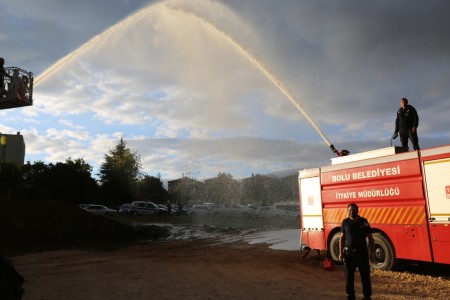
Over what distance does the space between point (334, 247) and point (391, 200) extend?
7.46 feet

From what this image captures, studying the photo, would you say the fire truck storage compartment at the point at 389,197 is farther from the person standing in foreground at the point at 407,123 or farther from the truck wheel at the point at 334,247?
the person standing in foreground at the point at 407,123

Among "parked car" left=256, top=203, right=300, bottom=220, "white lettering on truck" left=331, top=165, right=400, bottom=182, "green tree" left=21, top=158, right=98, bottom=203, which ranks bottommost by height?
"parked car" left=256, top=203, right=300, bottom=220

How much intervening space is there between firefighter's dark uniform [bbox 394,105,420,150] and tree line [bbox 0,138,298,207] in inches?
1138

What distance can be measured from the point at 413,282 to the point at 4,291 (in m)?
7.70

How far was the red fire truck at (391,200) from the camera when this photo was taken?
7891 mm

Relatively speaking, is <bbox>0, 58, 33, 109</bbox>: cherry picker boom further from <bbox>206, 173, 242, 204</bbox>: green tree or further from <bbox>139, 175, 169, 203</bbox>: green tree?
<bbox>139, 175, 169, 203</bbox>: green tree

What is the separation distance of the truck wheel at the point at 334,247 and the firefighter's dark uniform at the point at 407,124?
298cm

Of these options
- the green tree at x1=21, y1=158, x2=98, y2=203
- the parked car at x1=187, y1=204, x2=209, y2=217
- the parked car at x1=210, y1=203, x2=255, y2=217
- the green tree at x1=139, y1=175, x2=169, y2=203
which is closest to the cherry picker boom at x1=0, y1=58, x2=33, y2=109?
the parked car at x1=210, y1=203, x2=255, y2=217

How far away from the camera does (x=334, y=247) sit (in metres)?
10.4

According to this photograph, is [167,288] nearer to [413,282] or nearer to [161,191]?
[413,282]

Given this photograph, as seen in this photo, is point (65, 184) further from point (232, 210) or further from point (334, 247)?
point (334, 247)

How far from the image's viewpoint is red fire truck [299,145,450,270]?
25.9ft

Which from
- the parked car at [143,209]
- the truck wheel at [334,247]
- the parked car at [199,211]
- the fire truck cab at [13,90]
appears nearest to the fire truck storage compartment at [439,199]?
the truck wheel at [334,247]

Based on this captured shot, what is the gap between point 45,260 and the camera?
13000 mm
